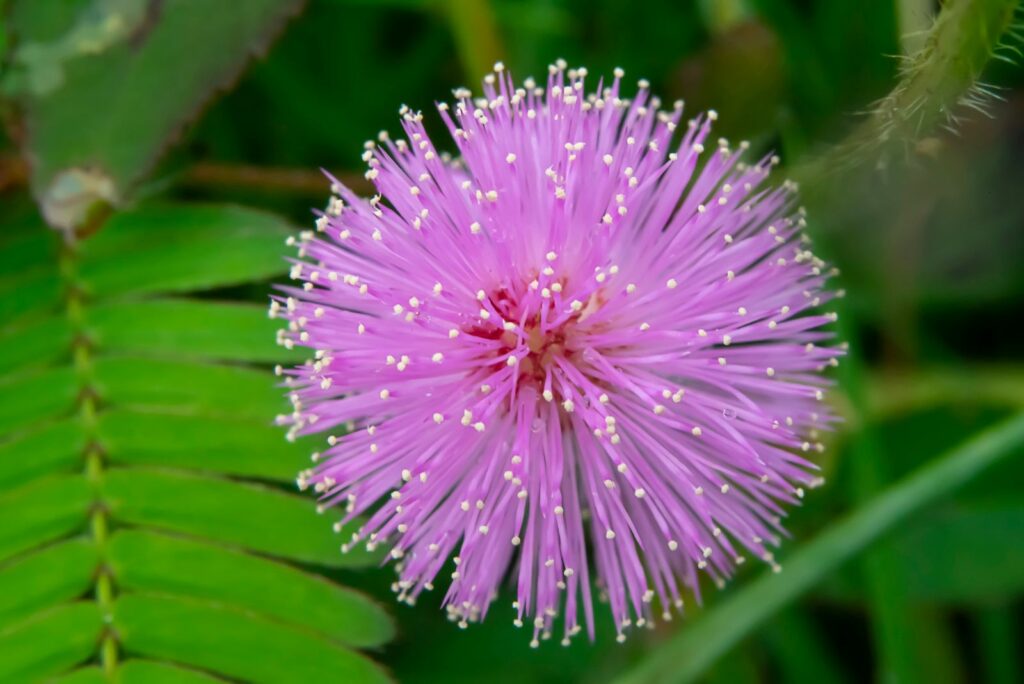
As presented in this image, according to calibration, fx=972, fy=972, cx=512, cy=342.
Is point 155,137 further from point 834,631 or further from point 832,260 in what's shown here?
point 834,631

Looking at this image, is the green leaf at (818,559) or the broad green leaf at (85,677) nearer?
the broad green leaf at (85,677)

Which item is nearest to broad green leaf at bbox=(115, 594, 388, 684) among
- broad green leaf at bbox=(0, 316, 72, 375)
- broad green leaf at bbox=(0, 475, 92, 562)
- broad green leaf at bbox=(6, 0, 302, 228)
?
broad green leaf at bbox=(0, 475, 92, 562)

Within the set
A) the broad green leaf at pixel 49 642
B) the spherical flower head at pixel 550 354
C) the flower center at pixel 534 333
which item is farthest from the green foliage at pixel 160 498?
the flower center at pixel 534 333

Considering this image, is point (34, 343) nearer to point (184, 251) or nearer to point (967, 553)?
point (184, 251)

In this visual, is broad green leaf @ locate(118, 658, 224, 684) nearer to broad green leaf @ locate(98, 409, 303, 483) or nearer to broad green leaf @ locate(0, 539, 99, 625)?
broad green leaf @ locate(0, 539, 99, 625)

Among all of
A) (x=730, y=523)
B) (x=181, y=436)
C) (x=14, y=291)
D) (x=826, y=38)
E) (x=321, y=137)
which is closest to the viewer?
(x=730, y=523)

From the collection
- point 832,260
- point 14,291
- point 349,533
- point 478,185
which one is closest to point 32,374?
point 14,291

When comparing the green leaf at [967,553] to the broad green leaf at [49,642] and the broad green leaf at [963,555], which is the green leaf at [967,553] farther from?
the broad green leaf at [49,642]
